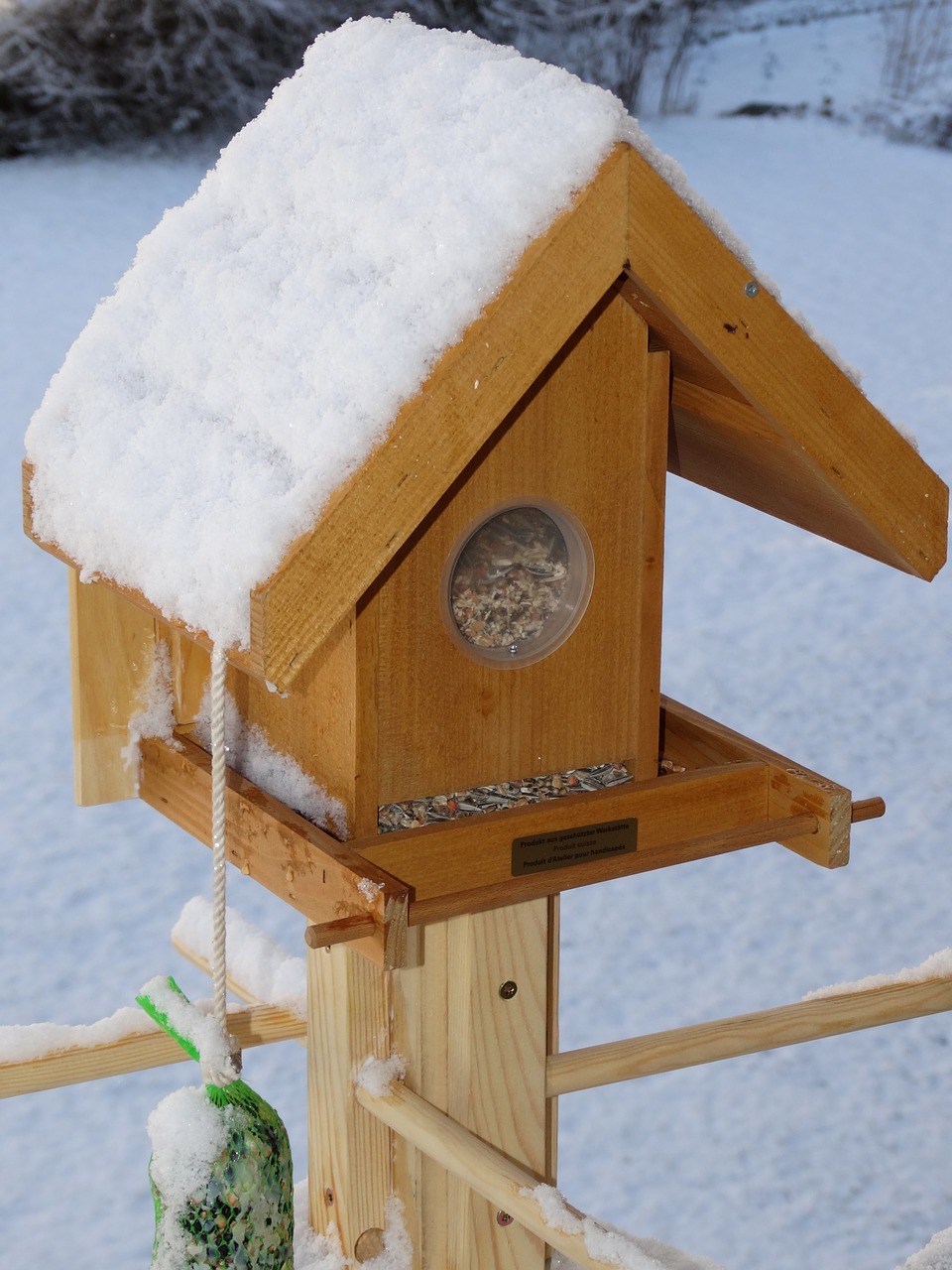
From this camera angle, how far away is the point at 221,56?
556cm

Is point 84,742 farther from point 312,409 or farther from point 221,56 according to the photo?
point 221,56

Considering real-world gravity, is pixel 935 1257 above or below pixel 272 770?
below

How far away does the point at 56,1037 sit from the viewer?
1146 millimetres

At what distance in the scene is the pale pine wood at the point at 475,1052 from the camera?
1166mm

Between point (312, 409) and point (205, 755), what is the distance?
1.41 ft

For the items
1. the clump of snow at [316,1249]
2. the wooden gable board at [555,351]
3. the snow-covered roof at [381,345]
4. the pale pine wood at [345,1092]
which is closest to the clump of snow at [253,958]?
the pale pine wood at [345,1092]

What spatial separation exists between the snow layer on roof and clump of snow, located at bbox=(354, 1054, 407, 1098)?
38 centimetres

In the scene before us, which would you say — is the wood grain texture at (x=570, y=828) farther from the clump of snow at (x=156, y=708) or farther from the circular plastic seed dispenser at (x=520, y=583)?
the clump of snow at (x=156, y=708)

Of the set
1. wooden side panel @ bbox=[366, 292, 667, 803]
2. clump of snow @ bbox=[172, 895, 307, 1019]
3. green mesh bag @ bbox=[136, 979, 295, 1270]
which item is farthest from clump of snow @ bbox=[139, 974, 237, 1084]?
clump of snow @ bbox=[172, 895, 307, 1019]

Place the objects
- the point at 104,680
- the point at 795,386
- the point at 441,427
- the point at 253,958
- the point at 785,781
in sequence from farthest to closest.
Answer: the point at 253,958 < the point at 104,680 < the point at 785,781 < the point at 795,386 < the point at 441,427

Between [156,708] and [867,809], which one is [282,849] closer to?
[156,708]

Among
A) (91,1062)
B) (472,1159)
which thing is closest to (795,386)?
(472,1159)

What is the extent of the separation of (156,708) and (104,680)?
0.05 m

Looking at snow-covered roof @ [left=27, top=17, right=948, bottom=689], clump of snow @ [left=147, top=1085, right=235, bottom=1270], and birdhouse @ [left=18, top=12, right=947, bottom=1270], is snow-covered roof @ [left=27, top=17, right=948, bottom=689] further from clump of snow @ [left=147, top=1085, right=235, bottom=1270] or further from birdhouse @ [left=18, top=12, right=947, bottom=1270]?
clump of snow @ [left=147, top=1085, right=235, bottom=1270]
